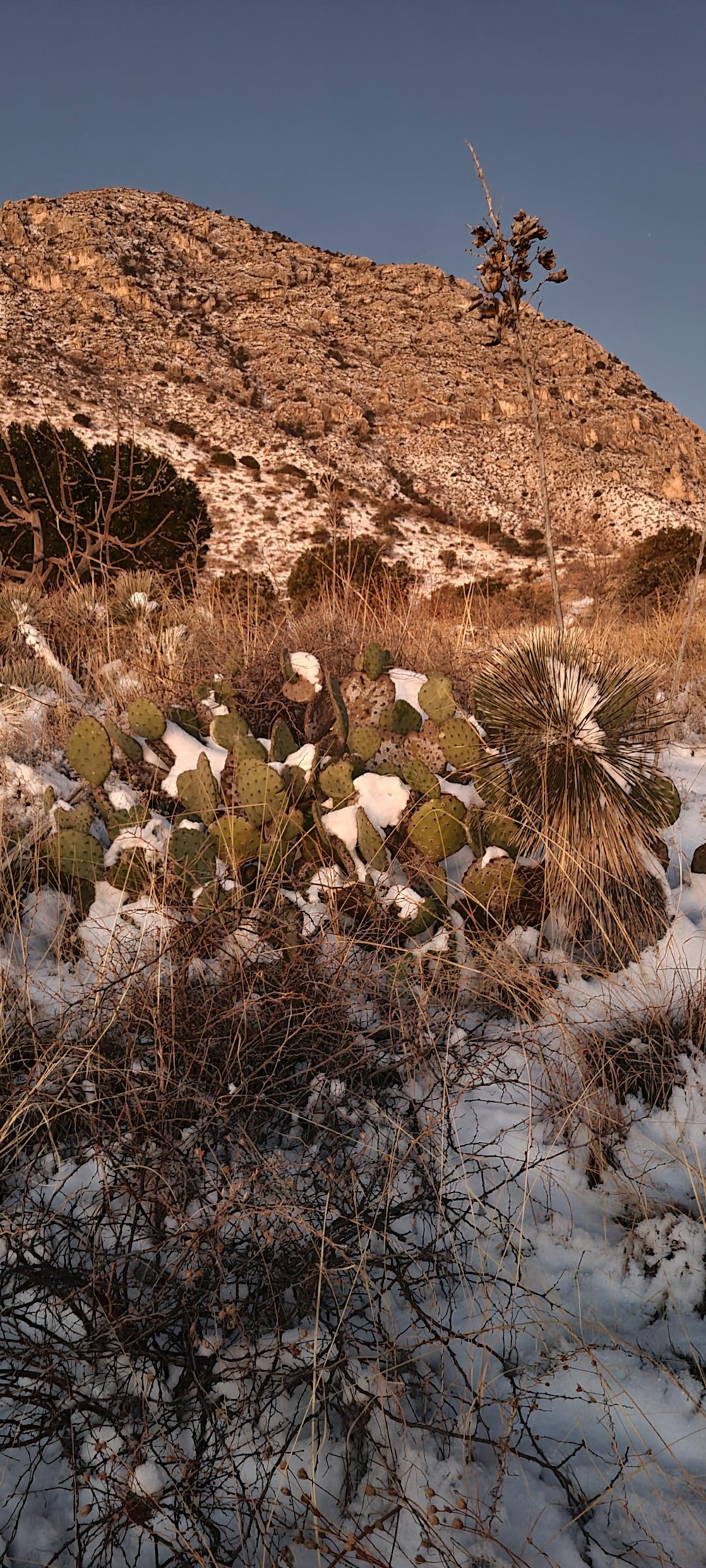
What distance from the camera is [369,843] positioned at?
2662 millimetres

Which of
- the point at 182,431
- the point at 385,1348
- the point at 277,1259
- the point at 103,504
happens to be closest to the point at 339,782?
the point at 277,1259

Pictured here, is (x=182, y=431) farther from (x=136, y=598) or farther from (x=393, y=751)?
(x=393, y=751)

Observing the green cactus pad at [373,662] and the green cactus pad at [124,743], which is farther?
the green cactus pad at [373,662]

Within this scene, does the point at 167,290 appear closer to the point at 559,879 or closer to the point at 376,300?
the point at 376,300

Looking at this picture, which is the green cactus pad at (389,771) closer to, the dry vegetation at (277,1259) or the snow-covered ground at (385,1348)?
the dry vegetation at (277,1259)

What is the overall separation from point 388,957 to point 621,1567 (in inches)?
56.8

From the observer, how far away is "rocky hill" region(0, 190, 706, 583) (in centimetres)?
2939

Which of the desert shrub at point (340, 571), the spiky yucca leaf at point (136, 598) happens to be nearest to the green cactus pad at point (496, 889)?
the spiky yucca leaf at point (136, 598)

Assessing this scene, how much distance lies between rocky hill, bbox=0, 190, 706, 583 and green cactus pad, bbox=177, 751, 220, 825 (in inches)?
790

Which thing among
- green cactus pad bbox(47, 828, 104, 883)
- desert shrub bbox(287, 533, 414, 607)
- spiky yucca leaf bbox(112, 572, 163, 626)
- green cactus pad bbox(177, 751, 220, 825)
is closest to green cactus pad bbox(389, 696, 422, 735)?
green cactus pad bbox(177, 751, 220, 825)

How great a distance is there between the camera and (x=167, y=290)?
136 ft

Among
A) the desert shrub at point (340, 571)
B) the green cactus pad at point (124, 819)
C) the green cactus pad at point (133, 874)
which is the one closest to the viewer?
the green cactus pad at point (133, 874)

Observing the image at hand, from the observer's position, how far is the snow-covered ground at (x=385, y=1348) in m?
1.21

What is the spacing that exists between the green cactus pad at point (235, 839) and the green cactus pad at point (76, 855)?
1.33ft
